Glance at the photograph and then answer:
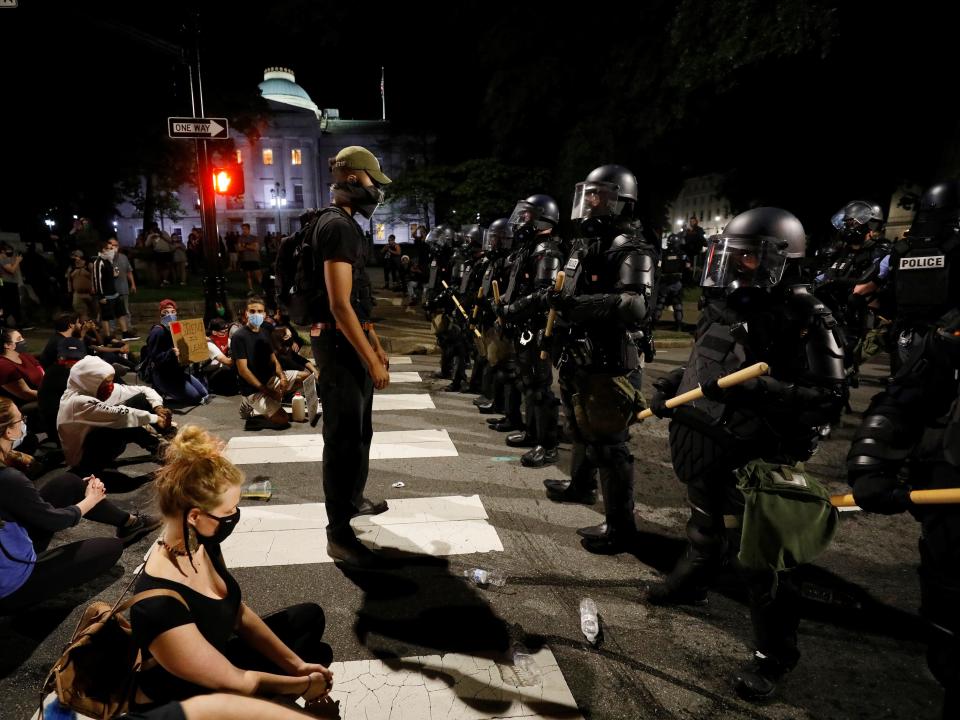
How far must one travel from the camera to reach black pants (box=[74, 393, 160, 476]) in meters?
5.28

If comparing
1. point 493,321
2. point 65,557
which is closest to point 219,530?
point 65,557

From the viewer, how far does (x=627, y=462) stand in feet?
Result: 13.3

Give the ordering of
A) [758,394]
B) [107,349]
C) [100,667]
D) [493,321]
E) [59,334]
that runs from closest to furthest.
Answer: [100,667]
[758,394]
[59,334]
[493,321]
[107,349]

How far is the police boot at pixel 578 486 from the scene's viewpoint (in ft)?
15.6

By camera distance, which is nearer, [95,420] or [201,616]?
[201,616]

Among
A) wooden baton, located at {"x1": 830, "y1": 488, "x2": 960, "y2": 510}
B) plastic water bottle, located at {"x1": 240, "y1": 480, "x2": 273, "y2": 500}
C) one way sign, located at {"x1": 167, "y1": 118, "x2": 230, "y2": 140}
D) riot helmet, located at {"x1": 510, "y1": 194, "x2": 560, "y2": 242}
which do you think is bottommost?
plastic water bottle, located at {"x1": 240, "y1": 480, "x2": 273, "y2": 500}

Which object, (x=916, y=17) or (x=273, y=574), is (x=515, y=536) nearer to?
(x=273, y=574)

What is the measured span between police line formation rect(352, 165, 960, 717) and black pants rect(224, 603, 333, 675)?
6.08 feet

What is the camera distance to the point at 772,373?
9.04 ft

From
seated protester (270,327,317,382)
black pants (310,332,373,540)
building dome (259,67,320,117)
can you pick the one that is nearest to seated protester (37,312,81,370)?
seated protester (270,327,317,382)

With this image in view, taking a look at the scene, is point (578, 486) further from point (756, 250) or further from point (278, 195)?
point (278, 195)

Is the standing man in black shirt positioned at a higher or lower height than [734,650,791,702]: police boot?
higher

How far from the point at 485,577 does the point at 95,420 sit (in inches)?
149

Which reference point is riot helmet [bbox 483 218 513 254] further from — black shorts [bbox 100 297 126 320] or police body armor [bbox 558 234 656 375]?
black shorts [bbox 100 297 126 320]
